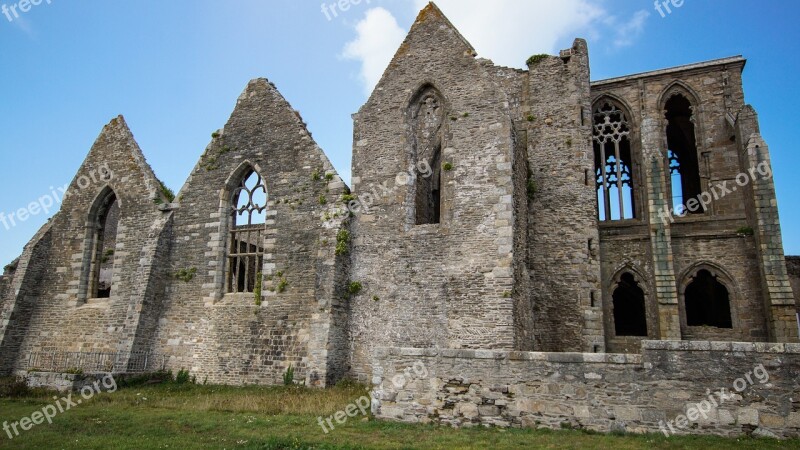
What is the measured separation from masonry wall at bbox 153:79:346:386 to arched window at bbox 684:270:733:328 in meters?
13.2

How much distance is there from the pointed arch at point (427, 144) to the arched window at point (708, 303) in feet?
31.7

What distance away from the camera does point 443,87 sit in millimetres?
16516

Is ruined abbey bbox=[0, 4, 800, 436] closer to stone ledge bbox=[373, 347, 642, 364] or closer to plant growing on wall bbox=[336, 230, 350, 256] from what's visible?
plant growing on wall bbox=[336, 230, 350, 256]

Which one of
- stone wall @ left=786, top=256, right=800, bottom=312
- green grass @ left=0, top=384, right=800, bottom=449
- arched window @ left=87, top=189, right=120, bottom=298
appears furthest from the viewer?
arched window @ left=87, top=189, right=120, bottom=298

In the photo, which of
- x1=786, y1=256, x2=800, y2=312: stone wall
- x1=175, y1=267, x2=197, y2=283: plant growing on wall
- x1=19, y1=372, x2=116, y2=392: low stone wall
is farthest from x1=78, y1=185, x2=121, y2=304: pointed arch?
x1=786, y1=256, x2=800, y2=312: stone wall

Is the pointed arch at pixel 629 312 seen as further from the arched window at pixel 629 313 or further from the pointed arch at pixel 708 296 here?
the pointed arch at pixel 708 296

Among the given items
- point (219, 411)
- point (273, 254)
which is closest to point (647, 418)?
point (219, 411)

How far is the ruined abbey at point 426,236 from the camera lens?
15.1 metres

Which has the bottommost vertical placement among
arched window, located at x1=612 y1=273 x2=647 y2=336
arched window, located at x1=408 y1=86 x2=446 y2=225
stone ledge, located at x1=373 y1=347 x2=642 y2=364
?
stone ledge, located at x1=373 y1=347 x2=642 y2=364

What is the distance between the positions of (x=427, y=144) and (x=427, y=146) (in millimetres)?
66

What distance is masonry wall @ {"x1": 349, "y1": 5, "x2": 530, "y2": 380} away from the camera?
46.8 feet

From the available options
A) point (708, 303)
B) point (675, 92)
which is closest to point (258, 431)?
point (675, 92)

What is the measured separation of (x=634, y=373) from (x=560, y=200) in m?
8.62

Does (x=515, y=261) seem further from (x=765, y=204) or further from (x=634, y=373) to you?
(x=765, y=204)
